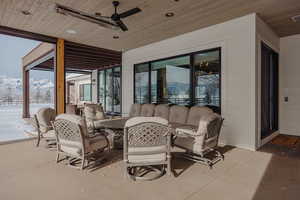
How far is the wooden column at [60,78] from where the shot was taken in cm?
564

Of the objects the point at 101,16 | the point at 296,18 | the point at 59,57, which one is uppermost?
the point at 296,18

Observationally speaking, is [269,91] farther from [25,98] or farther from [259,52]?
[25,98]

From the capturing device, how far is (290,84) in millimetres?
5348

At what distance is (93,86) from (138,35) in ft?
23.7

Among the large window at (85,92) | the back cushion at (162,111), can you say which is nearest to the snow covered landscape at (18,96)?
the large window at (85,92)

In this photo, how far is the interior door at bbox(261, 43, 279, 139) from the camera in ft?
15.3

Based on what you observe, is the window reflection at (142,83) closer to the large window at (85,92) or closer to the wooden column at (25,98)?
the wooden column at (25,98)

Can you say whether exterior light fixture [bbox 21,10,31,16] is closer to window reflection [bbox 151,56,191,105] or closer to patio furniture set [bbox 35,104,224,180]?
patio furniture set [bbox 35,104,224,180]

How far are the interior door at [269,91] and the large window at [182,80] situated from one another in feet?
3.88

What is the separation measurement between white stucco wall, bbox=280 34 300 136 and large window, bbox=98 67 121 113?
6801 mm

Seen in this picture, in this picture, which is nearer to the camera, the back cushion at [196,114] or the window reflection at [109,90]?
the back cushion at [196,114]

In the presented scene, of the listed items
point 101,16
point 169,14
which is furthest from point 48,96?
point 169,14

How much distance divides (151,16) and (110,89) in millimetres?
6547

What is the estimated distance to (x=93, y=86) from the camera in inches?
464
